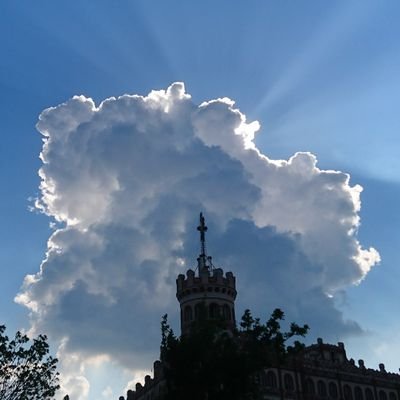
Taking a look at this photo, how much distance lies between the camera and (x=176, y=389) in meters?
39.6

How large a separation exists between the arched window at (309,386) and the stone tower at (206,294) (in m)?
9.77

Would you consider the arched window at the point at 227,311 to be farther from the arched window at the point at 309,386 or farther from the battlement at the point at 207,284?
the arched window at the point at 309,386

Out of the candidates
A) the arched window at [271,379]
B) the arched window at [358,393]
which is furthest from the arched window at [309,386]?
the arched window at [358,393]

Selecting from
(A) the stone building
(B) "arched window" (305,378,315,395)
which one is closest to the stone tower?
(A) the stone building

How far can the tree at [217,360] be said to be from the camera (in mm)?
39094

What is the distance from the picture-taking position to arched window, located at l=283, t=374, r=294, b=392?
6366cm

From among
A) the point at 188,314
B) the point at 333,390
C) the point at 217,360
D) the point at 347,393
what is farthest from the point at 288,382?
the point at 217,360

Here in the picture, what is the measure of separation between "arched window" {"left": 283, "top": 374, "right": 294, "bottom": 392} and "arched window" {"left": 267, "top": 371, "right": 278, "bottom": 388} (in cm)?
126

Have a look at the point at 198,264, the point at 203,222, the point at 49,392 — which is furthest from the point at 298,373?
the point at 49,392

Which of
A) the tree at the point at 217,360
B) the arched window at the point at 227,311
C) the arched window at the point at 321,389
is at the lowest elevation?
the tree at the point at 217,360

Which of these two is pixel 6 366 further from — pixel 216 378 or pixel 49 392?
pixel 216 378

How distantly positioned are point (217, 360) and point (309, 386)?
29095 mm

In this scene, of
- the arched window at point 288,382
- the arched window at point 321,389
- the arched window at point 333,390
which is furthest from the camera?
the arched window at point 333,390

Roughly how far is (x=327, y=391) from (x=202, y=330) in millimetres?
30802
